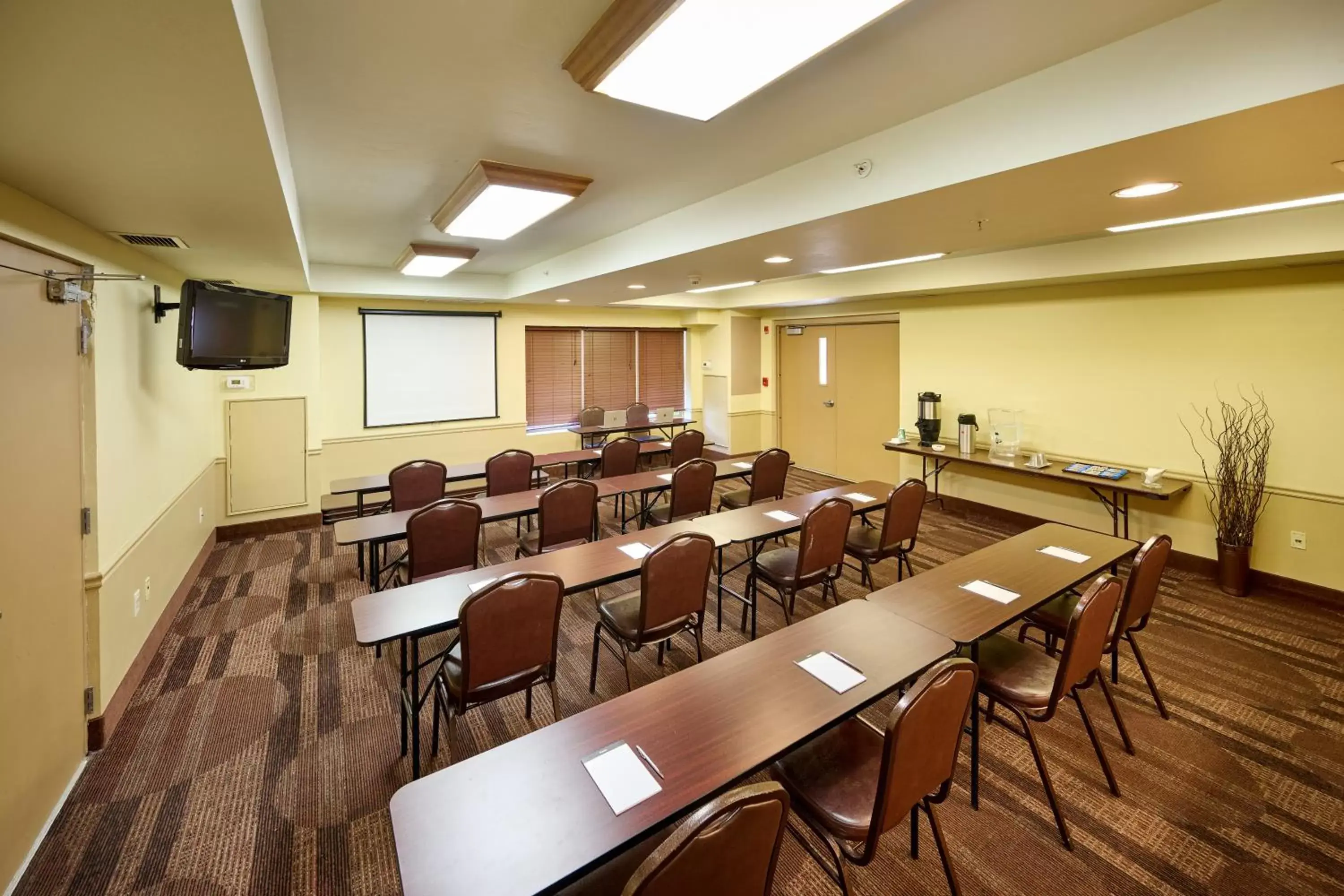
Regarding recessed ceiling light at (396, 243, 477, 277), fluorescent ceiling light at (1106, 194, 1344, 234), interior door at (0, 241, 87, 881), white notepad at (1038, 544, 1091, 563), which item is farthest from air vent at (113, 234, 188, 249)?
fluorescent ceiling light at (1106, 194, 1344, 234)

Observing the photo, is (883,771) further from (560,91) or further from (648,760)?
(560,91)

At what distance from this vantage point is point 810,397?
8016mm

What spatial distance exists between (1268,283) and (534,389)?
291 inches

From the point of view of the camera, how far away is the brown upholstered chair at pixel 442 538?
3.12 m

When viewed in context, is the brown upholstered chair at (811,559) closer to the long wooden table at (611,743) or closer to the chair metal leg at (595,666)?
the chair metal leg at (595,666)

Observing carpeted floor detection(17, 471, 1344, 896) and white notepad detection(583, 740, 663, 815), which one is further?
carpeted floor detection(17, 471, 1344, 896)

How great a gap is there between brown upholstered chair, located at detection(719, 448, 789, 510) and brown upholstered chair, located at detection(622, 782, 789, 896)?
3.61m

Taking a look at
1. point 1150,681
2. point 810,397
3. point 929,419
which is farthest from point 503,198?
point 810,397

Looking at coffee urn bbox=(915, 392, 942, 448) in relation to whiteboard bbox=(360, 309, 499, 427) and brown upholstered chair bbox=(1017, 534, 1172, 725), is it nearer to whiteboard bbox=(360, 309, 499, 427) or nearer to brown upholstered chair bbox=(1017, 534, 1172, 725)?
brown upholstered chair bbox=(1017, 534, 1172, 725)

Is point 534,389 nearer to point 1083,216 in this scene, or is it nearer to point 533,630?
point 533,630

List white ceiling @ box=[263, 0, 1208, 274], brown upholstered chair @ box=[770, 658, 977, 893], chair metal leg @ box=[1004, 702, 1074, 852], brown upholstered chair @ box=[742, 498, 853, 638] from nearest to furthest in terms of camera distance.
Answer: brown upholstered chair @ box=[770, 658, 977, 893] < white ceiling @ box=[263, 0, 1208, 274] < chair metal leg @ box=[1004, 702, 1074, 852] < brown upholstered chair @ box=[742, 498, 853, 638]

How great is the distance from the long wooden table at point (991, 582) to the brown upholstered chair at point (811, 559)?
61 cm

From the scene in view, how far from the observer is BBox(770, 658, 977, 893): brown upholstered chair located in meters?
1.40

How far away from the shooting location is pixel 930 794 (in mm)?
1693
